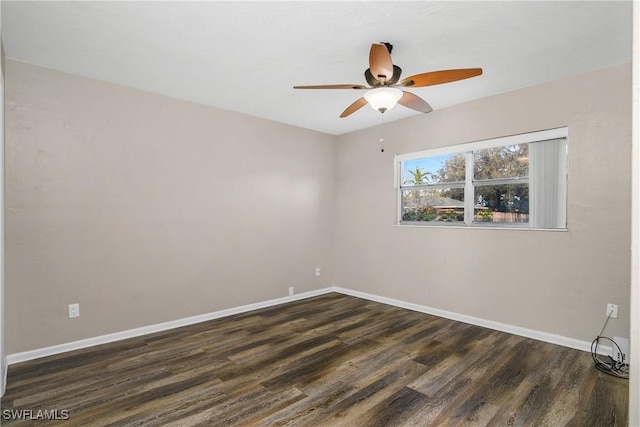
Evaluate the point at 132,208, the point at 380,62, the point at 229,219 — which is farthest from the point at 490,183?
the point at 132,208

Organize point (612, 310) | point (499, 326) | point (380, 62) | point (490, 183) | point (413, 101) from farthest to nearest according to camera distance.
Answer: point (490, 183)
point (499, 326)
point (612, 310)
point (413, 101)
point (380, 62)

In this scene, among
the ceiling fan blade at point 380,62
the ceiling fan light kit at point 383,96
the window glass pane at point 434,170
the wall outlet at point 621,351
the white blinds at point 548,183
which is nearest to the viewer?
the ceiling fan blade at point 380,62

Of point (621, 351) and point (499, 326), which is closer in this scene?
point (621, 351)

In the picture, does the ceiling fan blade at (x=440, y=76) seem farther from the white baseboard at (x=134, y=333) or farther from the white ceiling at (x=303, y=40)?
the white baseboard at (x=134, y=333)

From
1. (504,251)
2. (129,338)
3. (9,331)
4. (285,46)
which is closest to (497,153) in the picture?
(504,251)

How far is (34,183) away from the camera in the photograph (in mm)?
2830

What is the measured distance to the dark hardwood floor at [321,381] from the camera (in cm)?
204

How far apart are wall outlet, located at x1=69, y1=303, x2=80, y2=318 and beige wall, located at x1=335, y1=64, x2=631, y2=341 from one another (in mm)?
3534

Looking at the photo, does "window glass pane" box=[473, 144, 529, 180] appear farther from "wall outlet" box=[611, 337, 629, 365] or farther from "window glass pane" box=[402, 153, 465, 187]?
"wall outlet" box=[611, 337, 629, 365]

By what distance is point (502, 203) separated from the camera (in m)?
3.61

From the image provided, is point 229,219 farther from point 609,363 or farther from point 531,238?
point 609,363

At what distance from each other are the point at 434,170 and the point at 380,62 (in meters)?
2.45

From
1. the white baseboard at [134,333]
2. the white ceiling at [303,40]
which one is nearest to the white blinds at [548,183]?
the white ceiling at [303,40]

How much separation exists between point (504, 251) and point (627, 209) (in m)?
1.07
